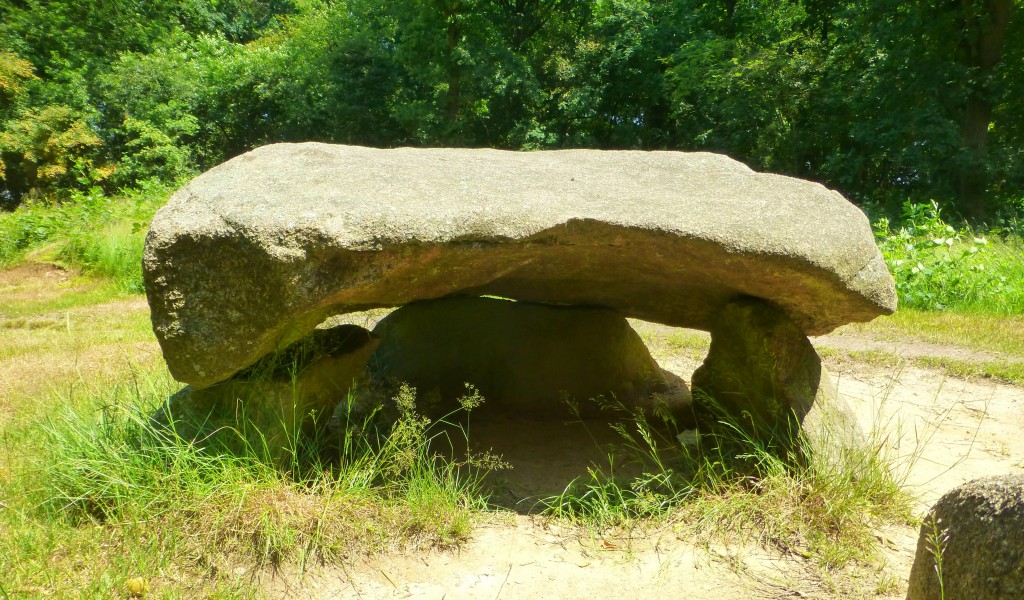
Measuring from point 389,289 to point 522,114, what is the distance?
17.5 metres

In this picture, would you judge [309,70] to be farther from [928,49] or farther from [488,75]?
[928,49]

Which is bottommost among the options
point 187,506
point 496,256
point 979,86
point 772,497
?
point 772,497

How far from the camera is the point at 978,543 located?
184cm

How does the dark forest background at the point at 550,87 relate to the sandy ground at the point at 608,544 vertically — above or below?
above

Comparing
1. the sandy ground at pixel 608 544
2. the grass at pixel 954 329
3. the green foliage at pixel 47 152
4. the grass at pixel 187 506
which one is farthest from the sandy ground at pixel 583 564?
the green foliage at pixel 47 152

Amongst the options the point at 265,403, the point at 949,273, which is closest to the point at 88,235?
the point at 265,403

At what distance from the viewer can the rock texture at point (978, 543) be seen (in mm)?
1730

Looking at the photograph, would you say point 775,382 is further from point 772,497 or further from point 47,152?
point 47,152

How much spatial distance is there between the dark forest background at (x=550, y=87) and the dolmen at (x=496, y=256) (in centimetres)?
1253

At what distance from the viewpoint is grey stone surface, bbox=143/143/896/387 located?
2.71 meters

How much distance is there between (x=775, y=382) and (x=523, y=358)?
1517mm

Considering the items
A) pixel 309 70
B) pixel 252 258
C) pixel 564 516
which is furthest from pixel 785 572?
pixel 309 70

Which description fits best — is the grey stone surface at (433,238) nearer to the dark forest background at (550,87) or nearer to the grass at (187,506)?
the grass at (187,506)

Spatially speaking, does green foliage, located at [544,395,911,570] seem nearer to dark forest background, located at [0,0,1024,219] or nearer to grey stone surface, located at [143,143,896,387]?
grey stone surface, located at [143,143,896,387]
